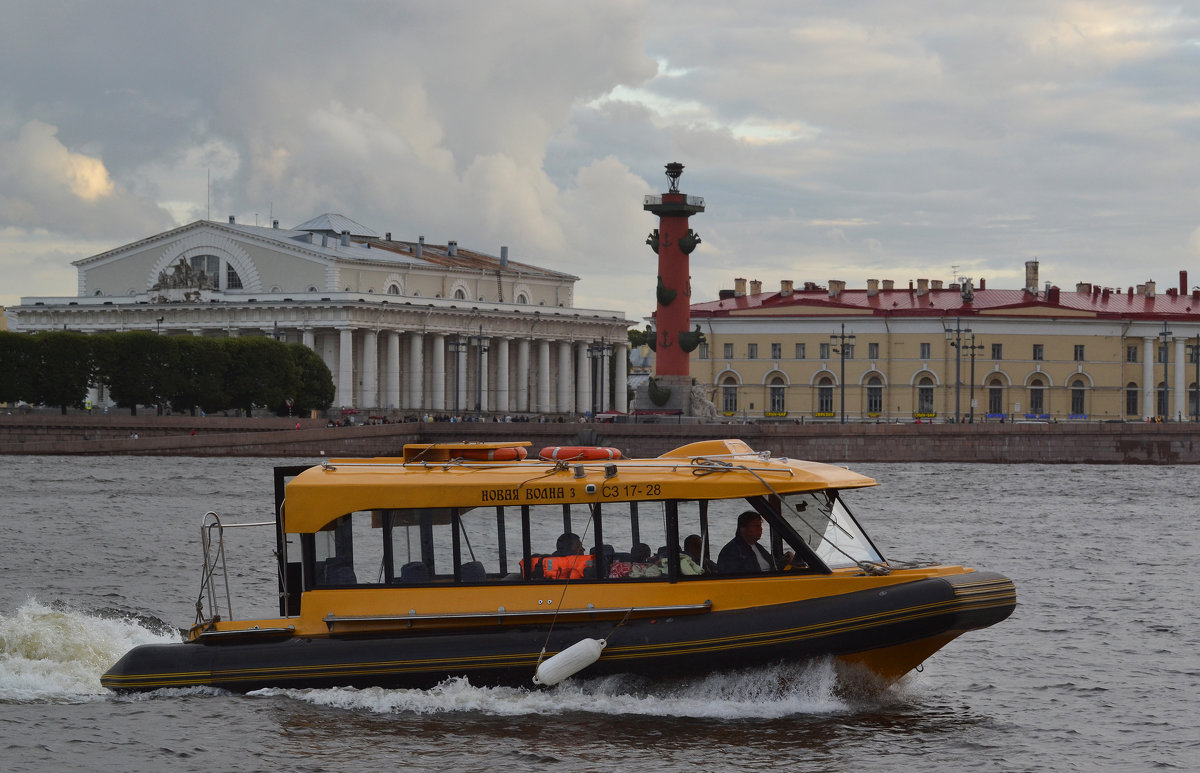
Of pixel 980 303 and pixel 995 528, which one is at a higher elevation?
pixel 980 303

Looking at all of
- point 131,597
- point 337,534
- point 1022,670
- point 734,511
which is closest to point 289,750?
point 337,534

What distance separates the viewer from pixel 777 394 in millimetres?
82875

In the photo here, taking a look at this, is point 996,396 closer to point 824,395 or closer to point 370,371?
point 824,395

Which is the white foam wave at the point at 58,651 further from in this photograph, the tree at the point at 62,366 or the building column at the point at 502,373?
the building column at the point at 502,373

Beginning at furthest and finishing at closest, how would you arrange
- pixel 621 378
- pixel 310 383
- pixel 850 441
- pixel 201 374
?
1. pixel 621 378
2. pixel 310 383
3. pixel 201 374
4. pixel 850 441

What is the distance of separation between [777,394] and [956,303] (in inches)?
391

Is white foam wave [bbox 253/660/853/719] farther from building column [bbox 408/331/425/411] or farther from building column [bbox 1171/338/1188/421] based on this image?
building column [bbox 408/331/425/411]

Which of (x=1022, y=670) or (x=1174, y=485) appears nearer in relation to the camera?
(x=1022, y=670)

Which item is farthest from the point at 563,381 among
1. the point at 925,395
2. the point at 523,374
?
the point at 925,395

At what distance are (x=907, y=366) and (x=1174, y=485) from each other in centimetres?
3300

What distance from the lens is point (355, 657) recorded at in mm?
13117

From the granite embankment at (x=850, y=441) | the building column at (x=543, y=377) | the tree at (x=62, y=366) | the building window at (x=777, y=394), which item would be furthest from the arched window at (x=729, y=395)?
the tree at (x=62, y=366)

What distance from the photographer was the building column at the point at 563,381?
3927 inches

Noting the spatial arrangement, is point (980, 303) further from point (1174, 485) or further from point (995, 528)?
point (995, 528)
